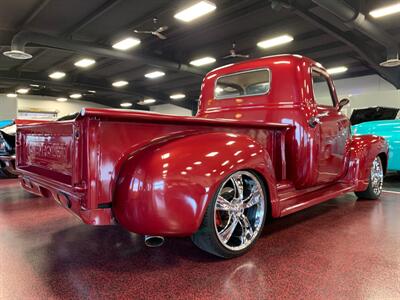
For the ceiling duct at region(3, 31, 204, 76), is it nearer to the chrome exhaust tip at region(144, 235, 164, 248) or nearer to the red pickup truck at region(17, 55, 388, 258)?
the red pickup truck at region(17, 55, 388, 258)

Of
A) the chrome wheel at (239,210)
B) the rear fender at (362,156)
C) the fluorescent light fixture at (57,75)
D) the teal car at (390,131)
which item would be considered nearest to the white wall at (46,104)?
the fluorescent light fixture at (57,75)

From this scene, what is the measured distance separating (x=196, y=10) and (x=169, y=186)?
579 cm

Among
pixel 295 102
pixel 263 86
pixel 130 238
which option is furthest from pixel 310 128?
pixel 130 238

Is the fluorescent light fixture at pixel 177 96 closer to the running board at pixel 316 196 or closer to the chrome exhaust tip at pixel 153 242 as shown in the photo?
the running board at pixel 316 196

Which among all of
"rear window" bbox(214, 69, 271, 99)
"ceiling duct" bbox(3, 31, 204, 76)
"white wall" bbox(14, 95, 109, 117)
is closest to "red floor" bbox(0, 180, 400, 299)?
"rear window" bbox(214, 69, 271, 99)

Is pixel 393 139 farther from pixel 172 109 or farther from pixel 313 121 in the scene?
pixel 172 109

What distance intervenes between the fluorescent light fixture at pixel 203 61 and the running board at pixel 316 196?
8304 mm

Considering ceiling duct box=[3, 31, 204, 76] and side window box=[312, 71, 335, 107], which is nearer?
side window box=[312, 71, 335, 107]

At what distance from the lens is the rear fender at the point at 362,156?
146 inches

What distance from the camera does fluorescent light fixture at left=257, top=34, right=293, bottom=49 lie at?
8.60 m

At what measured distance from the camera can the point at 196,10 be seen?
665cm

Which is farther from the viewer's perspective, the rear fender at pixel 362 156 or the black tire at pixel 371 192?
the black tire at pixel 371 192

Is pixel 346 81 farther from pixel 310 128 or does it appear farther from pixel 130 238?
pixel 130 238

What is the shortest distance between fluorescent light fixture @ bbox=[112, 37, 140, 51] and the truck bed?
7052 millimetres
